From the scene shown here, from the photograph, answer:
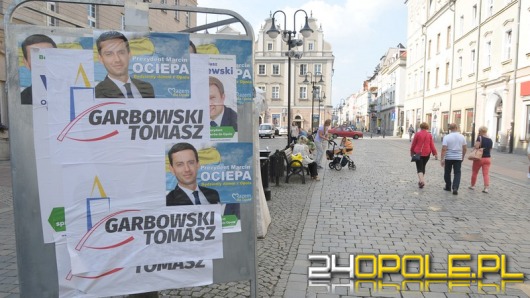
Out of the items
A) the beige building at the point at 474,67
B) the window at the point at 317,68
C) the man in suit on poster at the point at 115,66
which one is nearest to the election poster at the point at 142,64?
the man in suit on poster at the point at 115,66

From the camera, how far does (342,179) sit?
1130 centimetres

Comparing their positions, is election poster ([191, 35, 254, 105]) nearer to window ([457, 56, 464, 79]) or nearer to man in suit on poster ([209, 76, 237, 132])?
man in suit on poster ([209, 76, 237, 132])

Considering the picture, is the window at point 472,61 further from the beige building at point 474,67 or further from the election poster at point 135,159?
the election poster at point 135,159

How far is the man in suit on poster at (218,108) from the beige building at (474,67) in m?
23.3

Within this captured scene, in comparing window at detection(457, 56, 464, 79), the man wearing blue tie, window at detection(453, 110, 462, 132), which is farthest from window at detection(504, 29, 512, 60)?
the man wearing blue tie

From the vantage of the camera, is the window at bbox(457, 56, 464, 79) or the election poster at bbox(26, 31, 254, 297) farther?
the window at bbox(457, 56, 464, 79)

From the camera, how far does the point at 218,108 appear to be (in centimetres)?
267

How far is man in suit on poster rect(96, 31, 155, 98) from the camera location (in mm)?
2410

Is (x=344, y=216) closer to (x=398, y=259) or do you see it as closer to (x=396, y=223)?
(x=396, y=223)

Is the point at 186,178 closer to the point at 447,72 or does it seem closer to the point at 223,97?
the point at 223,97

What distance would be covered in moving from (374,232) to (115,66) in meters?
4.55

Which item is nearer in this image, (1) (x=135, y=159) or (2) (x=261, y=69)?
(1) (x=135, y=159)

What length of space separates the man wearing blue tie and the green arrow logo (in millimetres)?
674

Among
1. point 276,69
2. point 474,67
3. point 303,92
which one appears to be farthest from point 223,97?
point 303,92
